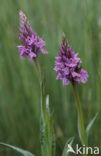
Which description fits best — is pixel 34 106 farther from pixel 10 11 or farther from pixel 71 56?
pixel 10 11

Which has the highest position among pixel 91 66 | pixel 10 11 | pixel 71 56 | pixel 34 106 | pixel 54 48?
pixel 10 11

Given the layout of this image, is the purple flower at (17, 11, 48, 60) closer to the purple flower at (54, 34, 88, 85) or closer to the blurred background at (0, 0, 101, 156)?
the purple flower at (54, 34, 88, 85)

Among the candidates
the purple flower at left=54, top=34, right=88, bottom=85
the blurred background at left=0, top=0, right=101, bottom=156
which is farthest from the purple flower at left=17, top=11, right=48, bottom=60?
the blurred background at left=0, top=0, right=101, bottom=156

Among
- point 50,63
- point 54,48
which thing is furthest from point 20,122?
point 54,48

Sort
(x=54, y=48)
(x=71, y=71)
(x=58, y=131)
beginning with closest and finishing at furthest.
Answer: (x=71, y=71) → (x=58, y=131) → (x=54, y=48)

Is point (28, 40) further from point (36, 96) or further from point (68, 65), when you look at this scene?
point (36, 96)

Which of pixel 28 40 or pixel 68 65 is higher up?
pixel 28 40

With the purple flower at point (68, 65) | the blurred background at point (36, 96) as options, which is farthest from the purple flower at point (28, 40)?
the blurred background at point (36, 96)

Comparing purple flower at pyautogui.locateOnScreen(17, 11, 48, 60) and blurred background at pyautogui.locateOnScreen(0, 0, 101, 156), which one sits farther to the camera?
blurred background at pyautogui.locateOnScreen(0, 0, 101, 156)

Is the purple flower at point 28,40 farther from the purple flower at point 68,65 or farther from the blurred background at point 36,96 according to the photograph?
the blurred background at point 36,96

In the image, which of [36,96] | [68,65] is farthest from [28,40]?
[36,96]

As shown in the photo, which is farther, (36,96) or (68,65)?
(36,96)
